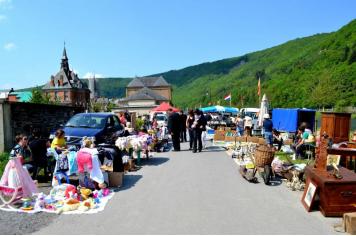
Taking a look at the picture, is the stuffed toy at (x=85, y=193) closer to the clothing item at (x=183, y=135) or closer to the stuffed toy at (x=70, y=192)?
the stuffed toy at (x=70, y=192)

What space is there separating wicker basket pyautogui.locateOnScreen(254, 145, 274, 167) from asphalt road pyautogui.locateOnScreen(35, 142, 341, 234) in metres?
0.71

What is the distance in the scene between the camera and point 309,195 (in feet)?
22.8

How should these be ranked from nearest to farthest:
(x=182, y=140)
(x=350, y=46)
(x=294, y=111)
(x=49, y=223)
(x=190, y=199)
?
(x=49, y=223) < (x=190, y=199) < (x=182, y=140) < (x=294, y=111) < (x=350, y=46)

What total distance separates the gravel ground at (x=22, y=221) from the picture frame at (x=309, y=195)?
4.73 m

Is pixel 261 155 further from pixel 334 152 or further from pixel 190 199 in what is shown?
pixel 190 199

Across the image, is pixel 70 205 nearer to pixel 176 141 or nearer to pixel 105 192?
pixel 105 192

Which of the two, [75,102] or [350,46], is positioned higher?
[350,46]

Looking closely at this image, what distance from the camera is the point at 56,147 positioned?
9.91 meters

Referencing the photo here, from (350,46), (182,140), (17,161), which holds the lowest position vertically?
(182,140)

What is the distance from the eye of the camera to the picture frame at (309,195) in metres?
Answer: 6.70

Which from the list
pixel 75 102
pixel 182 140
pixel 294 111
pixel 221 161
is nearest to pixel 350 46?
pixel 75 102

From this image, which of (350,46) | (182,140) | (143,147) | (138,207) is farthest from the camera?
(350,46)

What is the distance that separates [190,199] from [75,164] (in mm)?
2933

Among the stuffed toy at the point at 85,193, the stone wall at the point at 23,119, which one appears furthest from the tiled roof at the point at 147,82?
the stuffed toy at the point at 85,193
